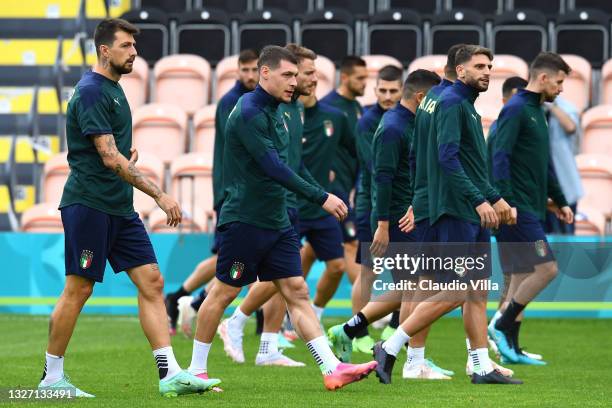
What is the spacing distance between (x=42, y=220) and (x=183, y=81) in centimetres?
331

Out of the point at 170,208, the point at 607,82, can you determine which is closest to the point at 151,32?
the point at 607,82

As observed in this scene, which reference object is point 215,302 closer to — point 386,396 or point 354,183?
point 386,396

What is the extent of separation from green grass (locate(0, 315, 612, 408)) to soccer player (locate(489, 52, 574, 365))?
533 mm

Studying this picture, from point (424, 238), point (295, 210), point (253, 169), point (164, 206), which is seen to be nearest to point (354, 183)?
point (295, 210)

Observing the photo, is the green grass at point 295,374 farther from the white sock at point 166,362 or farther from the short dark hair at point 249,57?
the short dark hair at point 249,57

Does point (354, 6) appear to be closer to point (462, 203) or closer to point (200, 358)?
point (462, 203)

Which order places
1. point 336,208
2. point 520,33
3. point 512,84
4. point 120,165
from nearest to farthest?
point 120,165
point 336,208
point 512,84
point 520,33

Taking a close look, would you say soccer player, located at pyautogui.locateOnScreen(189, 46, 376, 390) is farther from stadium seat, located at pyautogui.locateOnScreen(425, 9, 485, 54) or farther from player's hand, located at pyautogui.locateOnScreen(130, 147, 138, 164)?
stadium seat, located at pyautogui.locateOnScreen(425, 9, 485, 54)

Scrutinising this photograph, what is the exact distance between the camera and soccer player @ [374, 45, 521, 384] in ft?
29.9

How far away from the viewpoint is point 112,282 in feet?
51.9

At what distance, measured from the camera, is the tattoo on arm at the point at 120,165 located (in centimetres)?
803

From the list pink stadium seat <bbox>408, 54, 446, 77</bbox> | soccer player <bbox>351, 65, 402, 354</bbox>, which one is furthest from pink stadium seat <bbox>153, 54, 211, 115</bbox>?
soccer player <bbox>351, 65, 402, 354</bbox>

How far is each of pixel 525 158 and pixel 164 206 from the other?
3.83m

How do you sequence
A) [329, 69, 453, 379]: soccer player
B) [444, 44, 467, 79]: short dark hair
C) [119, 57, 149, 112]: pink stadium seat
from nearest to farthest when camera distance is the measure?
[444, 44, 467, 79]: short dark hair → [329, 69, 453, 379]: soccer player → [119, 57, 149, 112]: pink stadium seat
